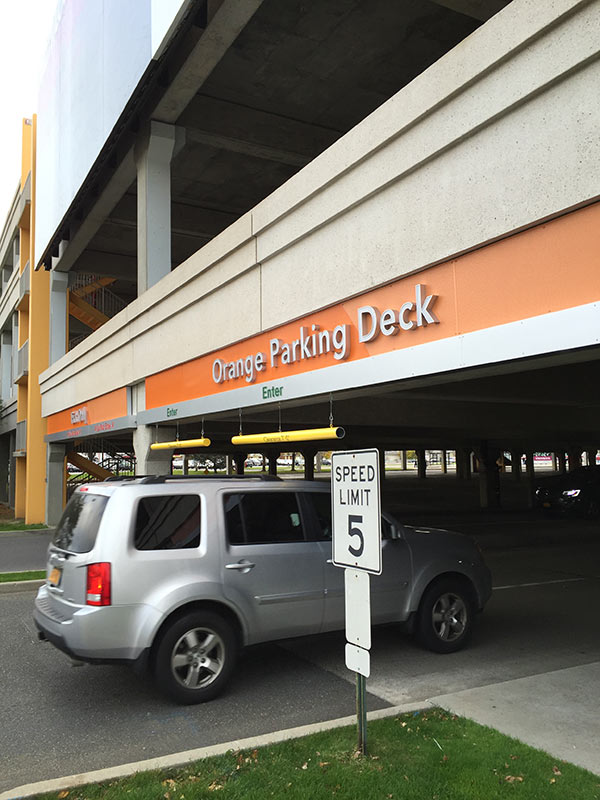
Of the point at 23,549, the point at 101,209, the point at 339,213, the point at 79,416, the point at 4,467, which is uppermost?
the point at 101,209

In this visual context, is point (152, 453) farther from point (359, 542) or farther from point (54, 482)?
point (54, 482)

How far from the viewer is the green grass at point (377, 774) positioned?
4027mm

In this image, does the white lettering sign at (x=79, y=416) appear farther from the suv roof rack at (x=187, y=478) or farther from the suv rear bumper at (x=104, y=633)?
the suv rear bumper at (x=104, y=633)

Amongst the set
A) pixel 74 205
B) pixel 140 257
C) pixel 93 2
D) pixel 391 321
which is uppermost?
pixel 93 2

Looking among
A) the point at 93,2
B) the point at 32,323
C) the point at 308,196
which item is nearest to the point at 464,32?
the point at 308,196

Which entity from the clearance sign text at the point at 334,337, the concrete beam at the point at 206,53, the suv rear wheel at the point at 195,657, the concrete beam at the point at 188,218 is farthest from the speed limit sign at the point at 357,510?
the concrete beam at the point at 188,218

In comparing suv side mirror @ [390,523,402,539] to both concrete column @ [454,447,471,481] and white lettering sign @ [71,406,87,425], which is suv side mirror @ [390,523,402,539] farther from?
concrete column @ [454,447,471,481]

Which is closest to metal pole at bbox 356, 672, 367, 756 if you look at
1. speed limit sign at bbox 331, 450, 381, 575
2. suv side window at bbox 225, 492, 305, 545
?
speed limit sign at bbox 331, 450, 381, 575

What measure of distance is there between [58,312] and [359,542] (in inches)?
893

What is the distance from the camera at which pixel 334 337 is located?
7266 millimetres

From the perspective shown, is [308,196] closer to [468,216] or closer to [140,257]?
[468,216]

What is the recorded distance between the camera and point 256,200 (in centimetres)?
2011

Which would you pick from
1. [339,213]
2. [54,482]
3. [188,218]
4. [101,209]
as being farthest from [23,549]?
[339,213]

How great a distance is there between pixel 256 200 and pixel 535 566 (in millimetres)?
12927
